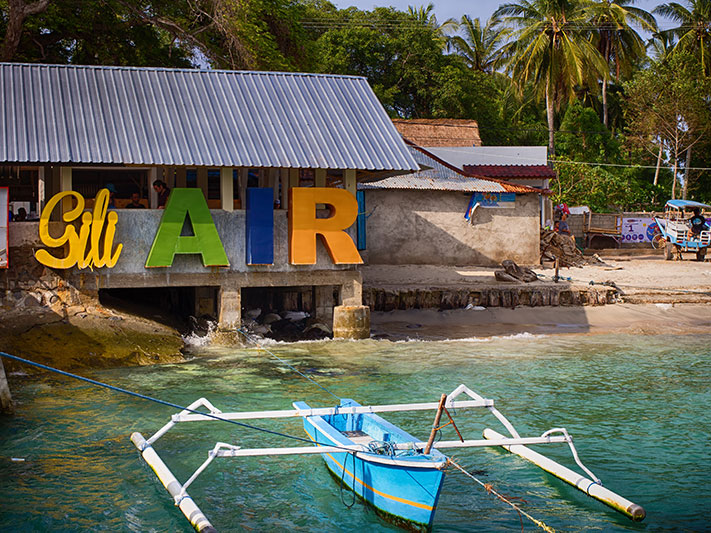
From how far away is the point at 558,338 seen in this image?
19391mm

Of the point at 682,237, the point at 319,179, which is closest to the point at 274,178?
the point at 319,179

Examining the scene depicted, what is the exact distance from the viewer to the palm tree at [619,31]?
45.8m

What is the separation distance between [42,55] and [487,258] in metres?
16.1

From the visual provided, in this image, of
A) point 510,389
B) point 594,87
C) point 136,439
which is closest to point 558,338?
point 510,389

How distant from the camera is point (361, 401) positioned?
13.0 m

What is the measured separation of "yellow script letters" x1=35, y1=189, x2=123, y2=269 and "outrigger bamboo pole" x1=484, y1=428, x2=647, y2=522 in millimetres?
9201

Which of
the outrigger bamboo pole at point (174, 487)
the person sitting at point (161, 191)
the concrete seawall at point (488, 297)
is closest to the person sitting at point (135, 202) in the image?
the person sitting at point (161, 191)

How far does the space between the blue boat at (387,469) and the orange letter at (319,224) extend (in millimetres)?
7794

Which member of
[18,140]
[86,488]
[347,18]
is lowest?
[86,488]

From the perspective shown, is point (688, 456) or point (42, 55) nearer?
point (688, 456)

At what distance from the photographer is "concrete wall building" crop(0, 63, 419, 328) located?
1611 centimetres

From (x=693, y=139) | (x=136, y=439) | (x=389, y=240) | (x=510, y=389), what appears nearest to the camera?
(x=136, y=439)

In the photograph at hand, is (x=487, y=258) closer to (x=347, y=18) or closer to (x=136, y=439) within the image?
(x=136, y=439)

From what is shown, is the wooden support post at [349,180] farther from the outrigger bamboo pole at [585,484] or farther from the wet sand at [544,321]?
the outrigger bamboo pole at [585,484]
